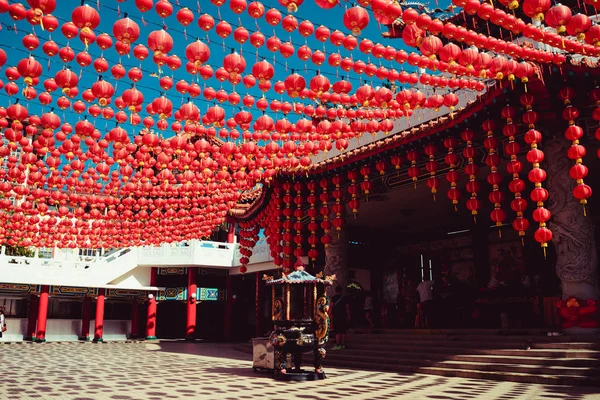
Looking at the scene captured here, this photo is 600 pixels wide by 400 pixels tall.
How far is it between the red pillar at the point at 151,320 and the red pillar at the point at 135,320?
0.99 m

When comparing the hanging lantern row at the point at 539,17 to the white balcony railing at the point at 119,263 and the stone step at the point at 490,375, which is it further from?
the white balcony railing at the point at 119,263

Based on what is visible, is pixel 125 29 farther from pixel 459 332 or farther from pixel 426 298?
pixel 426 298

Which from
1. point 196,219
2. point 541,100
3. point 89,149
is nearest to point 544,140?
point 541,100

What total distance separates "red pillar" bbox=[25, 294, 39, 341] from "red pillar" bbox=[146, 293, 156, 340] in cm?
479

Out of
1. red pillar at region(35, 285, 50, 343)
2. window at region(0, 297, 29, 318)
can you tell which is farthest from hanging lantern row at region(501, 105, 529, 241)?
window at region(0, 297, 29, 318)

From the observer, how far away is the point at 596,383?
6.30 m

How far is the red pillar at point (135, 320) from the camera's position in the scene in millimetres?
23438

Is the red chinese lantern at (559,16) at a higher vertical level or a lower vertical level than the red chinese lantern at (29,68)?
higher

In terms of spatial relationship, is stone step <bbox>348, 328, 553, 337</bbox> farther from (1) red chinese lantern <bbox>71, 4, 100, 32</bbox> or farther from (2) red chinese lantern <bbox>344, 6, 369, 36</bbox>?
(1) red chinese lantern <bbox>71, 4, 100, 32</bbox>

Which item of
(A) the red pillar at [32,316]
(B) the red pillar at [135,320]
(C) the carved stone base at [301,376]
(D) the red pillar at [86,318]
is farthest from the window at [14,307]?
(C) the carved stone base at [301,376]

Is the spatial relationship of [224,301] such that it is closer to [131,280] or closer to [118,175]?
[131,280]

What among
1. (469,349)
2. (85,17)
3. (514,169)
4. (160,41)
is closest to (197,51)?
(160,41)

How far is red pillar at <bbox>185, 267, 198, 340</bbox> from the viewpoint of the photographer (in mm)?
22031

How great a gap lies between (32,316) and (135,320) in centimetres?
454
